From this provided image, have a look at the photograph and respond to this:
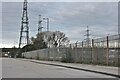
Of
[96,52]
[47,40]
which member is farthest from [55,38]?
[96,52]

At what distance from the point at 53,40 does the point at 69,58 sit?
77.2 metres

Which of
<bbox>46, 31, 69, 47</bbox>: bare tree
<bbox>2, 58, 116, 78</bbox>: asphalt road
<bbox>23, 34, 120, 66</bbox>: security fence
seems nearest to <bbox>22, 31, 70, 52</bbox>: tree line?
<bbox>46, 31, 69, 47</bbox>: bare tree

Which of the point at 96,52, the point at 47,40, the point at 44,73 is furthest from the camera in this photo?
the point at 47,40

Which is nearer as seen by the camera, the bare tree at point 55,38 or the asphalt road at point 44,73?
the asphalt road at point 44,73

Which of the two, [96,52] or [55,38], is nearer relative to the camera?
[96,52]

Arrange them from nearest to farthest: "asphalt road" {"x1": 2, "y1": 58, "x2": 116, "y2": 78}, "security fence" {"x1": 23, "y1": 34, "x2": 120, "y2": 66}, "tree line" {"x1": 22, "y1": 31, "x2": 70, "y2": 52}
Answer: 1. "asphalt road" {"x1": 2, "y1": 58, "x2": 116, "y2": 78}
2. "security fence" {"x1": 23, "y1": 34, "x2": 120, "y2": 66}
3. "tree line" {"x1": 22, "y1": 31, "x2": 70, "y2": 52}

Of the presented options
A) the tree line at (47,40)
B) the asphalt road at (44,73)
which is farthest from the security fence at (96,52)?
the tree line at (47,40)

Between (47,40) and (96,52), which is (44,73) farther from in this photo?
(47,40)

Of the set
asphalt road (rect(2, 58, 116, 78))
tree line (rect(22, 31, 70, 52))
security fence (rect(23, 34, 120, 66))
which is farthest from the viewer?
tree line (rect(22, 31, 70, 52))

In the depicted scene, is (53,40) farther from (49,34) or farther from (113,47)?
(113,47)

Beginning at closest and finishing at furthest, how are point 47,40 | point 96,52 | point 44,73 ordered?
point 44,73 < point 96,52 < point 47,40

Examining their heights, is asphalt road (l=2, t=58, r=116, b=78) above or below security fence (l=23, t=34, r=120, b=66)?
below

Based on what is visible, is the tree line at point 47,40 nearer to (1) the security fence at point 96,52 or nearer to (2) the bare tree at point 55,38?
(2) the bare tree at point 55,38

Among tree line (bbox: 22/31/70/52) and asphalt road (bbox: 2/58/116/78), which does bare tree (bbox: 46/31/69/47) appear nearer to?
tree line (bbox: 22/31/70/52)
